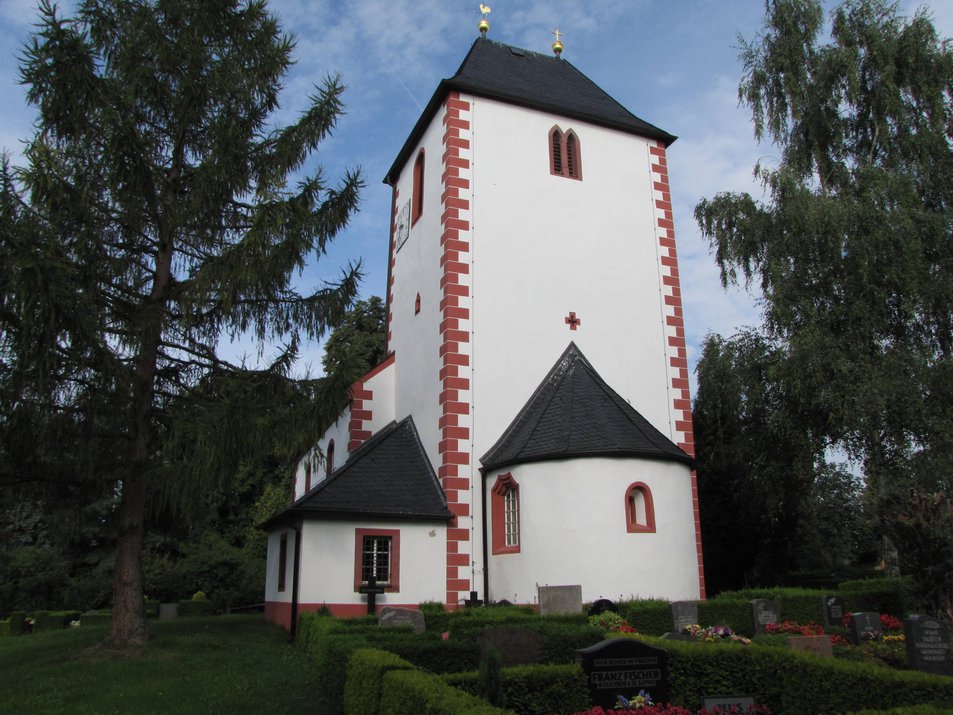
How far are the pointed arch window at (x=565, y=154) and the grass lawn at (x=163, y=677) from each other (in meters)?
12.7

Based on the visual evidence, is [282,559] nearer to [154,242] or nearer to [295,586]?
[295,586]

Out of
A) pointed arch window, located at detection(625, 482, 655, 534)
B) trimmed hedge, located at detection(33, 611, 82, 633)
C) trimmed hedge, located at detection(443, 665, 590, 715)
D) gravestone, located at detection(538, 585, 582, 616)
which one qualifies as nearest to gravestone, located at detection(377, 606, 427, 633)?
gravestone, located at detection(538, 585, 582, 616)

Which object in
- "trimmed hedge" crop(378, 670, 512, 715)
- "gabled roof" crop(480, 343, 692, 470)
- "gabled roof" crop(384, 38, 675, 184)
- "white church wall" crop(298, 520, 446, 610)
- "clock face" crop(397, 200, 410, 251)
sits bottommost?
"trimmed hedge" crop(378, 670, 512, 715)

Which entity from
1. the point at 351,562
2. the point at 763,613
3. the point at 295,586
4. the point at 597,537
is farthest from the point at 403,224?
the point at 763,613

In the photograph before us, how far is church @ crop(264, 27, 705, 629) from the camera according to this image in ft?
47.3

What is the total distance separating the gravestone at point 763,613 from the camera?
13398 millimetres

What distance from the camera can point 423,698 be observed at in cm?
610

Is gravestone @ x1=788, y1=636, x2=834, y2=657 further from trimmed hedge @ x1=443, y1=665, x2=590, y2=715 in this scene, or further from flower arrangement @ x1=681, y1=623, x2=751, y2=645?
trimmed hedge @ x1=443, y1=665, x2=590, y2=715

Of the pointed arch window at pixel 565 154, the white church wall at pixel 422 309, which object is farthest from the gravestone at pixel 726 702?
the pointed arch window at pixel 565 154

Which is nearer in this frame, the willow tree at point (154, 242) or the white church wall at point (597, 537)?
the willow tree at point (154, 242)

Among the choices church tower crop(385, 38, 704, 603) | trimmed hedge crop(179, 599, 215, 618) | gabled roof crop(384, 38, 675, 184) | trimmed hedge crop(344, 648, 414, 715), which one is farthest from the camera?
trimmed hedge crop(179, 599, 215, 618)

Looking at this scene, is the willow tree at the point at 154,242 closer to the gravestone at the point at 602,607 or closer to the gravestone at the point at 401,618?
the gravestone at the point at 401,618

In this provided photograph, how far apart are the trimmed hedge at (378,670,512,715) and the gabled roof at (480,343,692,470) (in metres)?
8.03

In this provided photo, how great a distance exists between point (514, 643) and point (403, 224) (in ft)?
48.8
